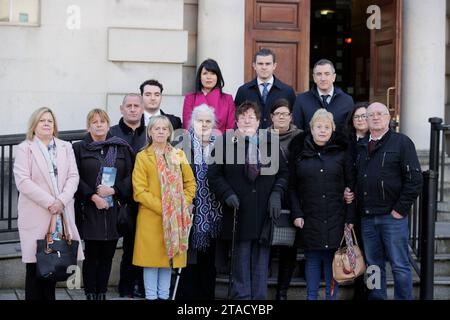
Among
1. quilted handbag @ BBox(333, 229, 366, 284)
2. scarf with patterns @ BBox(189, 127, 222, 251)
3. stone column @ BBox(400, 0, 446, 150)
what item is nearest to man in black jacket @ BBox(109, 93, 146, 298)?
scarf with patterns @ BBox(189, 127, 222, 251)

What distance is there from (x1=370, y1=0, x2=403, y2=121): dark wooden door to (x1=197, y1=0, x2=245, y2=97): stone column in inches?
87.4

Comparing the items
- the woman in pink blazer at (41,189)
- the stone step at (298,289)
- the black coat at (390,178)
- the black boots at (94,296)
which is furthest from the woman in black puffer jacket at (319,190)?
the woman in pink blazer at (41,189)

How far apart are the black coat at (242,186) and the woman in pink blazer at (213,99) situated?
75 cm

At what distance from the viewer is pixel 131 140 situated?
27.4 ft

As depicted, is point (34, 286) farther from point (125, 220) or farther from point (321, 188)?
point (321, 188)

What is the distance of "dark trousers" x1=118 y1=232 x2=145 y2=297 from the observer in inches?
327

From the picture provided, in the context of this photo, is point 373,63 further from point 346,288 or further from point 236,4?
point 346,288

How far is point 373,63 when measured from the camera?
12.6 metres

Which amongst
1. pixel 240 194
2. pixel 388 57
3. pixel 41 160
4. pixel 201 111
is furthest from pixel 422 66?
pixel 41 160

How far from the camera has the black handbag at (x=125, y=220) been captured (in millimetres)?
7816

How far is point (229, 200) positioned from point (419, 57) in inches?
202

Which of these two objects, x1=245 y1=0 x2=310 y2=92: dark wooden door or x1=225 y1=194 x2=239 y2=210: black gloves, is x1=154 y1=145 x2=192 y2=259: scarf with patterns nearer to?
x1=225 y1=194 x2=239 y2=210: black gloves

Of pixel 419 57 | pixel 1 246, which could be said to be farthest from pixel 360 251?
pixel 419 57

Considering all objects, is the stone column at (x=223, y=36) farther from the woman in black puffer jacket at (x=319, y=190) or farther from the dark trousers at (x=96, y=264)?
the dark trousers at (x=96, y=264)
